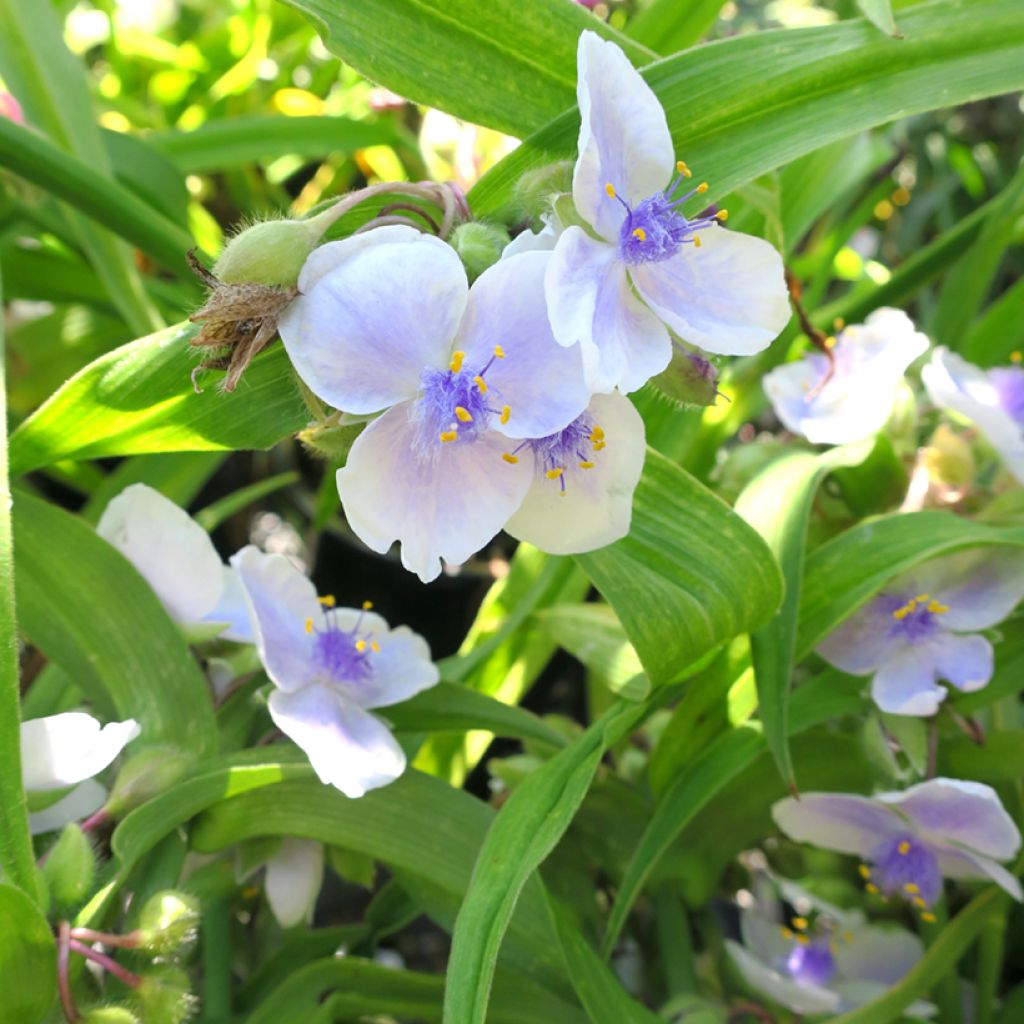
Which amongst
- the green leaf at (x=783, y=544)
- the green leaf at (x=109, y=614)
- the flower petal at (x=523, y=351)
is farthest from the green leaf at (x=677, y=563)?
the green leaf at (x=109, y=614)

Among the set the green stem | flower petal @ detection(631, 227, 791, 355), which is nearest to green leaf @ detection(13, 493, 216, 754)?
the green stem

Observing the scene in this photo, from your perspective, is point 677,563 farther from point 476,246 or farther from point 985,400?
point 985,400

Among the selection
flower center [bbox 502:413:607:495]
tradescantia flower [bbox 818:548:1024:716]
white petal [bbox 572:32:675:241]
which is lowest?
tradescantia flower [bbox 818:548:1024:716]

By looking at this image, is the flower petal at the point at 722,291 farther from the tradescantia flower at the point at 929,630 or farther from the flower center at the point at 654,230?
the tradescantia flower at the point at 929,630

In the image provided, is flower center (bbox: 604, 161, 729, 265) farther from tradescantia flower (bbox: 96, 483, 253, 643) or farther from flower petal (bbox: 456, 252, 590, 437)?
tradescantia flower (bbox: 96, 483, 253, 643)

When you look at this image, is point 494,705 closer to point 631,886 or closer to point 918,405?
point 631,886

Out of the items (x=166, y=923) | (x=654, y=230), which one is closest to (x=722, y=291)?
(x=654, y=230)
